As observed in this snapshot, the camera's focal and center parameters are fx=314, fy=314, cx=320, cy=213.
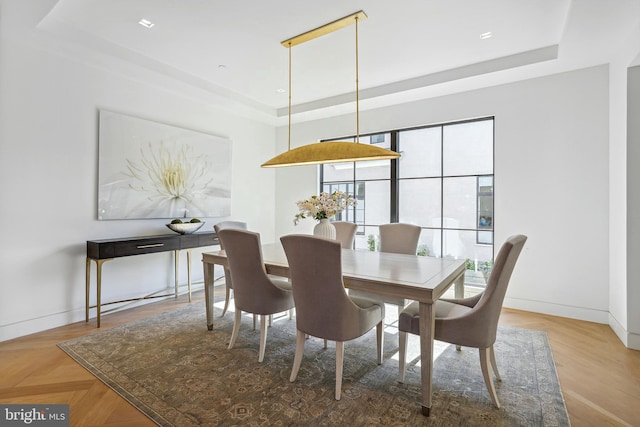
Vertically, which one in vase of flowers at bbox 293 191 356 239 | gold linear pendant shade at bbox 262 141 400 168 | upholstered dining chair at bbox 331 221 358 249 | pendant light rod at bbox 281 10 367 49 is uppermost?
pendant light rod at bbox 281 10 367 49

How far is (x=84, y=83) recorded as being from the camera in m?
3.25

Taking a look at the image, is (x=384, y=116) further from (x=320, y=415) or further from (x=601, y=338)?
(x=320, y=415)

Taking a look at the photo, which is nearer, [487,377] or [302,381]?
[487,377]

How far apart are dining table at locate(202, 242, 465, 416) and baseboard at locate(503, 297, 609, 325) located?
5.40 feet

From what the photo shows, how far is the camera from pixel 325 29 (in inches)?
A: 111

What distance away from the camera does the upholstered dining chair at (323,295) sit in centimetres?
189

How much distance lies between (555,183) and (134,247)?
4.59 m

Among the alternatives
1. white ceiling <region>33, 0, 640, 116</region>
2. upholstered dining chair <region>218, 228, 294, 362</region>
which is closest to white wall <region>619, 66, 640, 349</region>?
white ceiling <region>33, 0, 640, 116</region>

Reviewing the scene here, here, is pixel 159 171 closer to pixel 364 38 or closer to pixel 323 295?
pixel 364 38

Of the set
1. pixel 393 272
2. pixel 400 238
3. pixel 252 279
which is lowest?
pixel 252 279

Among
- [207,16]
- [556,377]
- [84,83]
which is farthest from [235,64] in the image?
[556,377]

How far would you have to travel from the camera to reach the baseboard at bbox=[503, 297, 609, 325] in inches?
128

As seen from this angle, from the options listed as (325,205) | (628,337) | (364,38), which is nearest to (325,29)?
(364,38)

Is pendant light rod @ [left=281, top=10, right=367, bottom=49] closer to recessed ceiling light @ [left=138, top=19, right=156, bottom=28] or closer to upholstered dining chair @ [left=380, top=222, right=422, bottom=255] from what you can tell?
recessed ceiling light @ [left=138, top=19, right=156, bottom=28]
